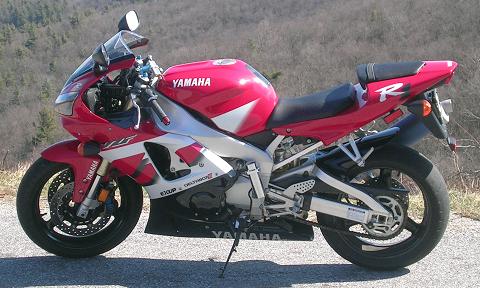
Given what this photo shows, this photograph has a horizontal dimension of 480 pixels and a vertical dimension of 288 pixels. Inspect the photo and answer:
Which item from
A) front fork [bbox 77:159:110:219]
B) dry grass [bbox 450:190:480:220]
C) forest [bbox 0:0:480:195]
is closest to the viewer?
front fork [bbox 77:159:110:219]

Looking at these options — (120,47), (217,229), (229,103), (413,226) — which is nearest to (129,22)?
(120,47)

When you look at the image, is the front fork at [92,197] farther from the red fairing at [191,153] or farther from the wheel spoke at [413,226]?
the wheel spoke at [413,226]

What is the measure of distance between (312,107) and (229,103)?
0.49 m

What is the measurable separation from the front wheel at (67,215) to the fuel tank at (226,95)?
785mm

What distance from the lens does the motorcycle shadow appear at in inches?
147

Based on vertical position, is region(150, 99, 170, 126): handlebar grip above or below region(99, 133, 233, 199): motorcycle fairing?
above

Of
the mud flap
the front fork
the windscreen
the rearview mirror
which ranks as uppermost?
the rearview mirror

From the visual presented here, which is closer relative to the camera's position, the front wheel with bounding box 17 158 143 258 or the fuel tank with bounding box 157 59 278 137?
the fuel tank with bounding box 157 59 278 137

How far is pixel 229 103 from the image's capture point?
3.62m

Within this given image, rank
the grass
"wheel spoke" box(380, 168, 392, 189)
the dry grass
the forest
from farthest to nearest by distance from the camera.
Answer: the forest → the dry grass → the grass → "wheel spoke" box(380, 168, 392, 189)

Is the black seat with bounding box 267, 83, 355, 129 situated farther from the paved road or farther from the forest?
the forest

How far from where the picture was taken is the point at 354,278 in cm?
378

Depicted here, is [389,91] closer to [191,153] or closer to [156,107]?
[191,153]

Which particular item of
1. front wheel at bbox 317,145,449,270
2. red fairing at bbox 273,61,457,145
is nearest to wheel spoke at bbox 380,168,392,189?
front wheel at bbox 317,145,449,270
